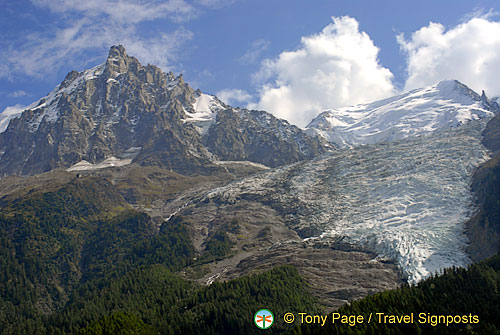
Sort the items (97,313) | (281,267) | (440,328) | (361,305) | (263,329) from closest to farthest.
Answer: (440,328) → (361,305) → (263,329) → (97,313) → (281,267)

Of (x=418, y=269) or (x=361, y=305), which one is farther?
(x=418, y=269)

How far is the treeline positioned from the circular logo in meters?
29.1

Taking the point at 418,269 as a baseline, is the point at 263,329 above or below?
below

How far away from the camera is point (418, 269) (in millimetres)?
190875

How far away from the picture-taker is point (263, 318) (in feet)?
523

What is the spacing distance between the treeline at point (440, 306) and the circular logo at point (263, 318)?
95.5 feet

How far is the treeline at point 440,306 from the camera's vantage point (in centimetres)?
11381

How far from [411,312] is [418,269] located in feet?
236

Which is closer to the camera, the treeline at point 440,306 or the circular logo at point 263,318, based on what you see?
the treeline at point 440,306

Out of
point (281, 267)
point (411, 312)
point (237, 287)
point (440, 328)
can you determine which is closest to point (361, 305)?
point (411, 312)

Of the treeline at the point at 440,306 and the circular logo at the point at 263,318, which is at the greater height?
the circular logo at the point at 263,318

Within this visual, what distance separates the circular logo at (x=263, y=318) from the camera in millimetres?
153375

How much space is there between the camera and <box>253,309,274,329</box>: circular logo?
15338 centimetres

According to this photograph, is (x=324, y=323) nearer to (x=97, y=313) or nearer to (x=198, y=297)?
(x=198, y=297)
